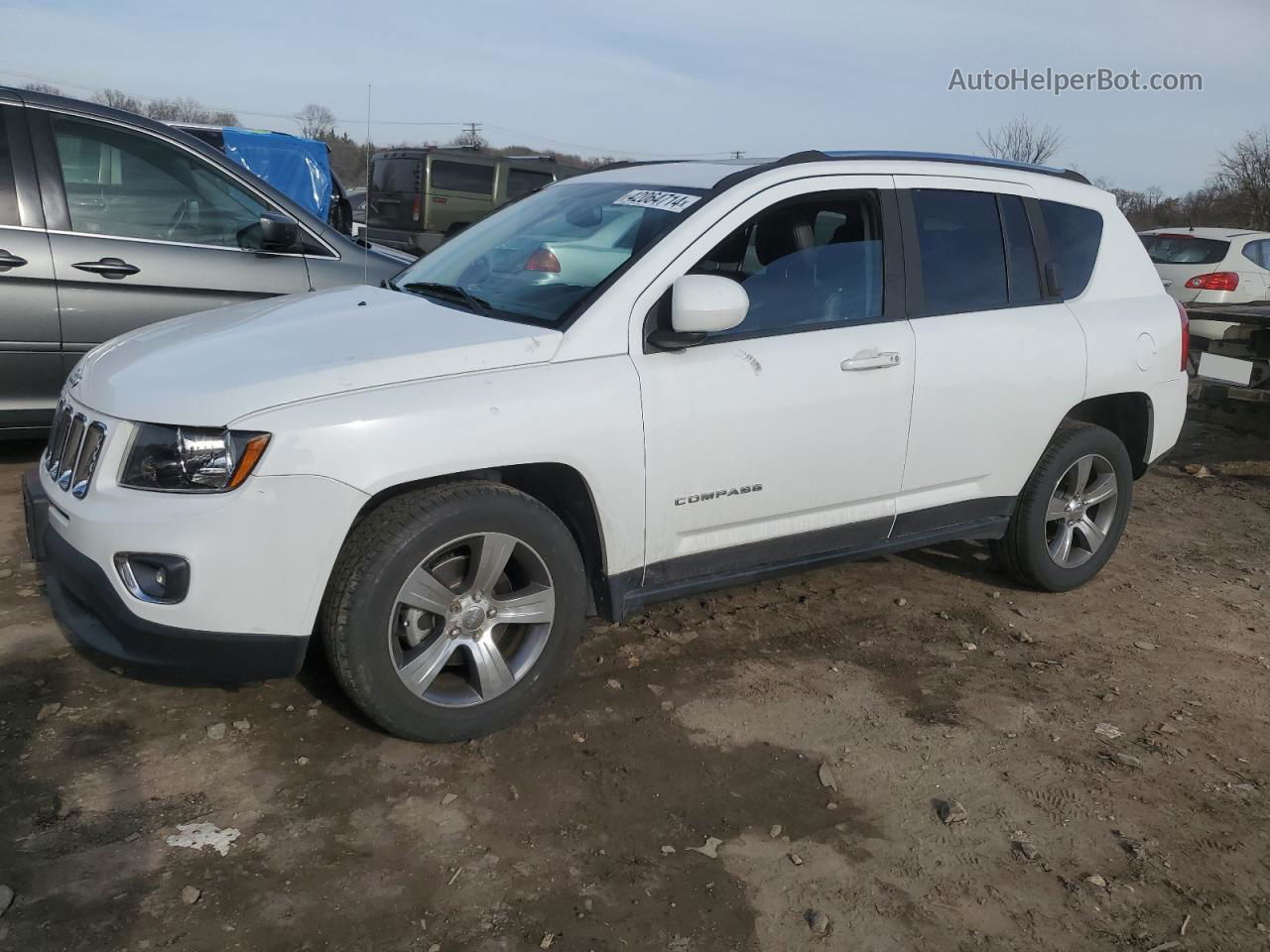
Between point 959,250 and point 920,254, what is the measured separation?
0.25 meters

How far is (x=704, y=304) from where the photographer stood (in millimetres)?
3266

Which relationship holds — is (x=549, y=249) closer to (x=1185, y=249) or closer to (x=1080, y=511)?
(x=1080, y=511)

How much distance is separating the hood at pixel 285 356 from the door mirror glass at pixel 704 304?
0.39 meters

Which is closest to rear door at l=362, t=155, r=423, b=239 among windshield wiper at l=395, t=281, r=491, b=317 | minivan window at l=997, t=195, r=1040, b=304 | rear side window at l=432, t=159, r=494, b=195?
rear side window at l=432, t=159, r=494, b=195

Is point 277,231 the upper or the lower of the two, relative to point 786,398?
upper

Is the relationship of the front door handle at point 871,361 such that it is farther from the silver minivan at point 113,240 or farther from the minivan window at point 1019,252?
the silver minivan at point 113,240

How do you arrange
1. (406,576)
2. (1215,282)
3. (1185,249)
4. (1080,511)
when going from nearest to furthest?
1. (406,576)
2. (1080,511)
3. (1215,282)
4. (1185,249)

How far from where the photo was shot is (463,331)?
332 cm

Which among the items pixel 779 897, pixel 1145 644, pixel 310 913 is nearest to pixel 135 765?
pixel 310 913

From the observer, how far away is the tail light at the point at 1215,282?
448 inches

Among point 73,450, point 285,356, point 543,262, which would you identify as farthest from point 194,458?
point 543,262

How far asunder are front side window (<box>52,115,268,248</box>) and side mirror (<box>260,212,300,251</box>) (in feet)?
0.52

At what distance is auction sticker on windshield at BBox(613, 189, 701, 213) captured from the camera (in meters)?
3.68

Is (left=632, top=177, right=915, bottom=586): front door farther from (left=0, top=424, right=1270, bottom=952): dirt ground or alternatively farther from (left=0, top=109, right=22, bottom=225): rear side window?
(left=0, top=109, right=22, bottom=225): rear side window
